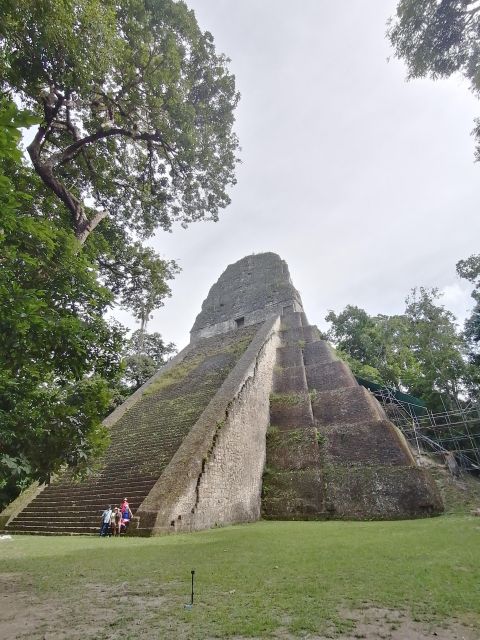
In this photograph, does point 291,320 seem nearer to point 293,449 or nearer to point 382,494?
point 293,449

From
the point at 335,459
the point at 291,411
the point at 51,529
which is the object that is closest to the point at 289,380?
the point at 291,411

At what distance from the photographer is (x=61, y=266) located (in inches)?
176

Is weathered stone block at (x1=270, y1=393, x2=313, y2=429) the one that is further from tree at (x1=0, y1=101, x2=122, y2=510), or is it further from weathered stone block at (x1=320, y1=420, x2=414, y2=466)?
tree at (x1=0, y1=101, x2=122, y2=510)

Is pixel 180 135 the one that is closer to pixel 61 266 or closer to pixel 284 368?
pixel 61 266

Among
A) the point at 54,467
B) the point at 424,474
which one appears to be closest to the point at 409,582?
the point at 54,467

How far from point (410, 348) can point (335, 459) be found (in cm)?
1888

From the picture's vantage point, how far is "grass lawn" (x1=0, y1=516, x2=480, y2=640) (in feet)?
7.24

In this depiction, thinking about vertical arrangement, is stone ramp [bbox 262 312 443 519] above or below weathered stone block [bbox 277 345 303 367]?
below

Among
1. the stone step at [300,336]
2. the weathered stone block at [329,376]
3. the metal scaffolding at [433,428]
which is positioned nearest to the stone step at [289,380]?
the weathered stone block at [329,376]

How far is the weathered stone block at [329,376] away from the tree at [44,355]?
9512 millimetres

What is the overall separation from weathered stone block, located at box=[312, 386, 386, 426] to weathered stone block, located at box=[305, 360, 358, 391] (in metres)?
0.79

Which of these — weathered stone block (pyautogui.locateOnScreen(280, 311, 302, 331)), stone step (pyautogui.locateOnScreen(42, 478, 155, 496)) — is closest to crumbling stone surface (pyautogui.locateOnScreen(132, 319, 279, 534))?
stone step (pyautogui.locateOnScreen(42, 478, 155, 496))

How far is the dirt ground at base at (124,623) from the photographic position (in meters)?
2.01

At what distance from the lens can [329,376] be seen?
13133mm
